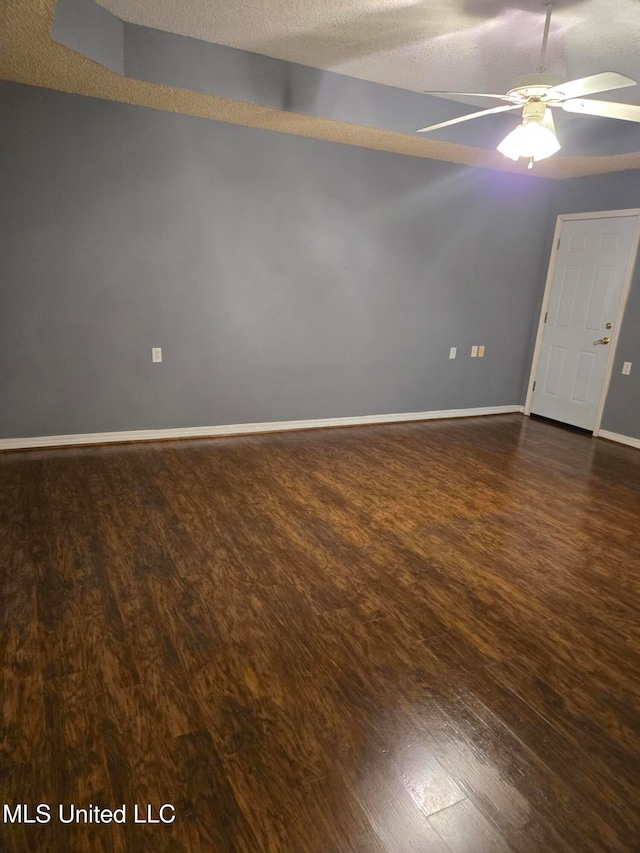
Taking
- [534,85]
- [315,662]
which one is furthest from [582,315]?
[315,662]

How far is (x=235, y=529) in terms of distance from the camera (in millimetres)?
2854

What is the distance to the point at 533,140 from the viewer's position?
244 centimetres

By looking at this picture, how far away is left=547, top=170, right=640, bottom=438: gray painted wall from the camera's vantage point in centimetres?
459

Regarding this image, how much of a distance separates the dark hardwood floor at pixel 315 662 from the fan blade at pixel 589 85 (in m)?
2.08

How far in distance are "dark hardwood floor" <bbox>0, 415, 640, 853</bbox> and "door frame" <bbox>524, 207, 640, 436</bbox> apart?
169 cm

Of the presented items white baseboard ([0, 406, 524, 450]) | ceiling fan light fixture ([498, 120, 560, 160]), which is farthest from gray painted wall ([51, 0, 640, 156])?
white baseboard ([0, 406, 524, 450])

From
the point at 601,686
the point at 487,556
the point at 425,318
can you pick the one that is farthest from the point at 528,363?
the point at 601,686

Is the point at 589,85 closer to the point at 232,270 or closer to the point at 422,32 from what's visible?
the point at 422,32

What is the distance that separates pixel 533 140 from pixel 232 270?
2345mm

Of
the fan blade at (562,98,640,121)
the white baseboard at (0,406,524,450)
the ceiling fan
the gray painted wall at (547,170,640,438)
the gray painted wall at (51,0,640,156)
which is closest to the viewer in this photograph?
the ceiling fan

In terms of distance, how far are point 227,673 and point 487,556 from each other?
58.5 inches

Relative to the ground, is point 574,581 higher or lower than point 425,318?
lower

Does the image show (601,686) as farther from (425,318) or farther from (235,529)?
(425,318)

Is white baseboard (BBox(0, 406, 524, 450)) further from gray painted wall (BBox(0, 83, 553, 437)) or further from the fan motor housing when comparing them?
the fan motor housing
